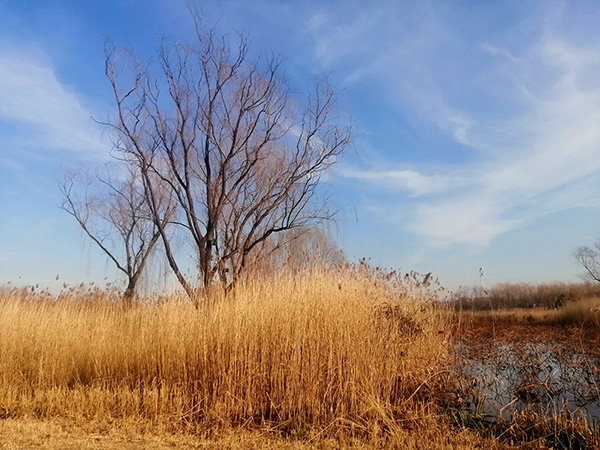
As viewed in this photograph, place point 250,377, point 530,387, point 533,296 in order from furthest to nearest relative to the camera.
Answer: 1. point 533,296
2. point 530,387
3. point 250,377

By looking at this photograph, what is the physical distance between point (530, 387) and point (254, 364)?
418cm

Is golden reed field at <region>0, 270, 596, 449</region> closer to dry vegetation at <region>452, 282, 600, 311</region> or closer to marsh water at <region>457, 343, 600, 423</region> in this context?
marsh water at <region>457, 343, 600, 423</region>

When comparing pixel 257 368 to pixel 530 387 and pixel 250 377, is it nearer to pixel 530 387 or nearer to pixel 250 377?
pixel 250 377

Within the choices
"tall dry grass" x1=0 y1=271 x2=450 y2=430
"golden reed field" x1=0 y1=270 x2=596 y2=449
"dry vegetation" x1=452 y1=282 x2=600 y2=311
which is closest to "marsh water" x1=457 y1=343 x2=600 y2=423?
"golden reed field" x1=0 y1=270 x2=596 y2=449

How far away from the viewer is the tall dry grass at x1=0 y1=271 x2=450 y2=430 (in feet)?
16.7

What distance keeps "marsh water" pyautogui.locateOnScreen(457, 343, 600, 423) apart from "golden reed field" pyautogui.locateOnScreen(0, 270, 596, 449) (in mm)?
535

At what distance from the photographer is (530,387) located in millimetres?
6297

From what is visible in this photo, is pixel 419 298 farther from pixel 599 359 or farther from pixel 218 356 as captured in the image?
pixel 599 359

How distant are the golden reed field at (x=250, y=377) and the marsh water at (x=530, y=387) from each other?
535 mm

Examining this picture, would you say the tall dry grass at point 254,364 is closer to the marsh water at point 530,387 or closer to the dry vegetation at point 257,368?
the dry vegetation at point 257,368

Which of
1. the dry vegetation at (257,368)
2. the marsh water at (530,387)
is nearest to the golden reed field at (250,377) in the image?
the dry vegetation at (257,368)

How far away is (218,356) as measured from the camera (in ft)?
17.9

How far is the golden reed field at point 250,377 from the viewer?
176 inches

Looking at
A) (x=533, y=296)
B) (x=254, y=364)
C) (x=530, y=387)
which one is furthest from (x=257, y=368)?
(x=533, y=296)
